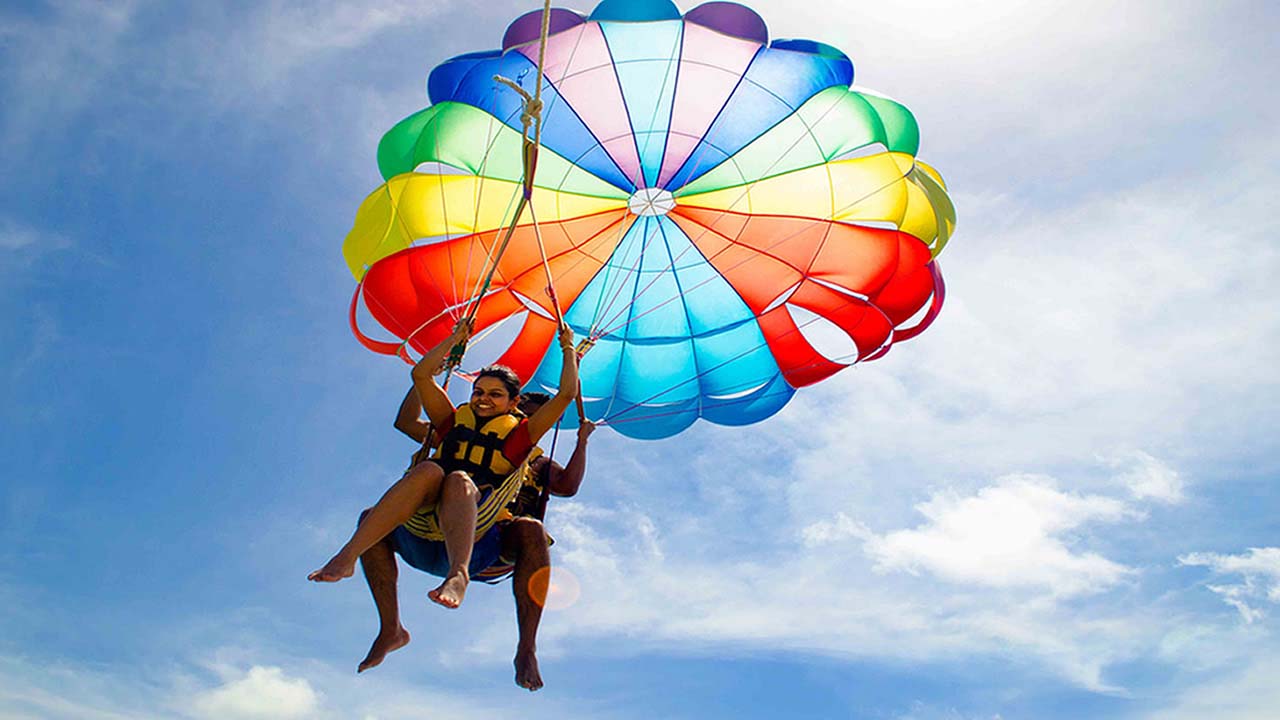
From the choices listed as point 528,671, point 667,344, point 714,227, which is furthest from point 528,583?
point 714,227

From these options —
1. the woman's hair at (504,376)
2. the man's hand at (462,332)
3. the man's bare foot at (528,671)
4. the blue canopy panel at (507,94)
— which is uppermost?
the blue canopy panel at (507,94)

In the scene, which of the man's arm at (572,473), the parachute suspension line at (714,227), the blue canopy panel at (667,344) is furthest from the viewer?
the blue canopy panel at (667,344)

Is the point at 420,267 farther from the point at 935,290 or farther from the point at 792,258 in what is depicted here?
the point at 935,290

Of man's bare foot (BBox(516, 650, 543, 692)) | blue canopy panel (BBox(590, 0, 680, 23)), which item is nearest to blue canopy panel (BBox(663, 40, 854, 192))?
blue canopy panel (BBox(590, 0, 680, 23))

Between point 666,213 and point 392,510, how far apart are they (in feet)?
11.5

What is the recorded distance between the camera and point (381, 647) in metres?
4.37

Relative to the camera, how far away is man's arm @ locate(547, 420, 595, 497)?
5297mm

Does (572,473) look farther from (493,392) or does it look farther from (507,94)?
(507,94)

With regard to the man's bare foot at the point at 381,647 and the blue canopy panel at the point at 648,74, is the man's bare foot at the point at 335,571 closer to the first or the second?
the man's bare foot at the point at 381,647

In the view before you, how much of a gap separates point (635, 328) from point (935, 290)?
2.06 meters

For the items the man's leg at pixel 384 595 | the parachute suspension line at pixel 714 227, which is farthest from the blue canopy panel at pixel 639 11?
the man's leg at pixel 384 595

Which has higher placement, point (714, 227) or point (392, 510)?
point (714, 227)

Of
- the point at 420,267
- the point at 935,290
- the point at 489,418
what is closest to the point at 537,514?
the point at 489,418

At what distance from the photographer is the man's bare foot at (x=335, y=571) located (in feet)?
12.6
